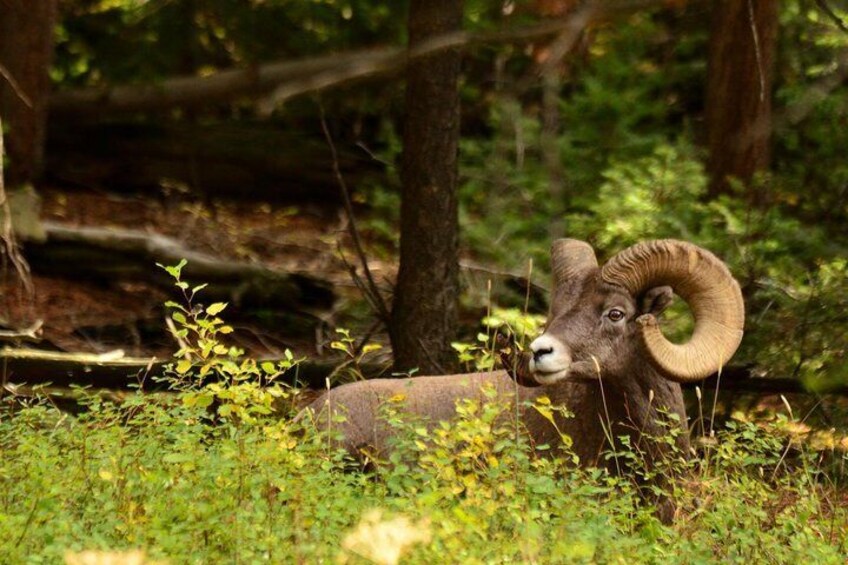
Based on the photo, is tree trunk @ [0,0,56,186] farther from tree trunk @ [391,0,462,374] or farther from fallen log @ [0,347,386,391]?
tree trunk @ [391,0,462,374]

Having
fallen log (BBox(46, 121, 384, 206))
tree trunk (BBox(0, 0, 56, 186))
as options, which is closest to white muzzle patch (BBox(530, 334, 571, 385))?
tree trunk (BBox(0, 0, 56, 186))

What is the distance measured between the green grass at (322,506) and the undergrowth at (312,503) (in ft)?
0.04

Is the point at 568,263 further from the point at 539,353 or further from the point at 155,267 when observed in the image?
the point at 155,267

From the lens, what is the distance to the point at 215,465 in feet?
21.5

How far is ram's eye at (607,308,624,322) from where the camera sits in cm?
872

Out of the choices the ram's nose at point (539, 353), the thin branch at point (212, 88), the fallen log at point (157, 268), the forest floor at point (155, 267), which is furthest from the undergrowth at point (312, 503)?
the thin branch at point (212, 88)

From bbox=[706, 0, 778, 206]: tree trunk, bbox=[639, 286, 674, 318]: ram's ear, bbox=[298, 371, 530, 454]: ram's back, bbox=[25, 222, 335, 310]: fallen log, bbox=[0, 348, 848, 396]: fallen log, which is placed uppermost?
bbox=[706, 0, 778, 206]: tree trunk

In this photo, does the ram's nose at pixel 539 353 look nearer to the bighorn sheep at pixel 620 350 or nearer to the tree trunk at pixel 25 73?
the bighorn sheep at pixel 620 350

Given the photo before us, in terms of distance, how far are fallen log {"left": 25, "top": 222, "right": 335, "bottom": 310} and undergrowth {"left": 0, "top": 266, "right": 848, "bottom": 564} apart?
561 centimetres

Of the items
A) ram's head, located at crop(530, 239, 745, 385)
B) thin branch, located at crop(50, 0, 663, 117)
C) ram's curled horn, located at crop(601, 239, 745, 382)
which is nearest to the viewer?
ram's head, located at crop(530, 239, 745, 385)

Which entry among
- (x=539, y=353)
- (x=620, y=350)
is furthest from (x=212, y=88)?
(x=539, y=353)

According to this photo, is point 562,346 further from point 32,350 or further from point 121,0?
point 121,0

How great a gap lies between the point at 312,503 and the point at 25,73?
8.99 m

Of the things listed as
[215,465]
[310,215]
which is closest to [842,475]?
[215,465]
